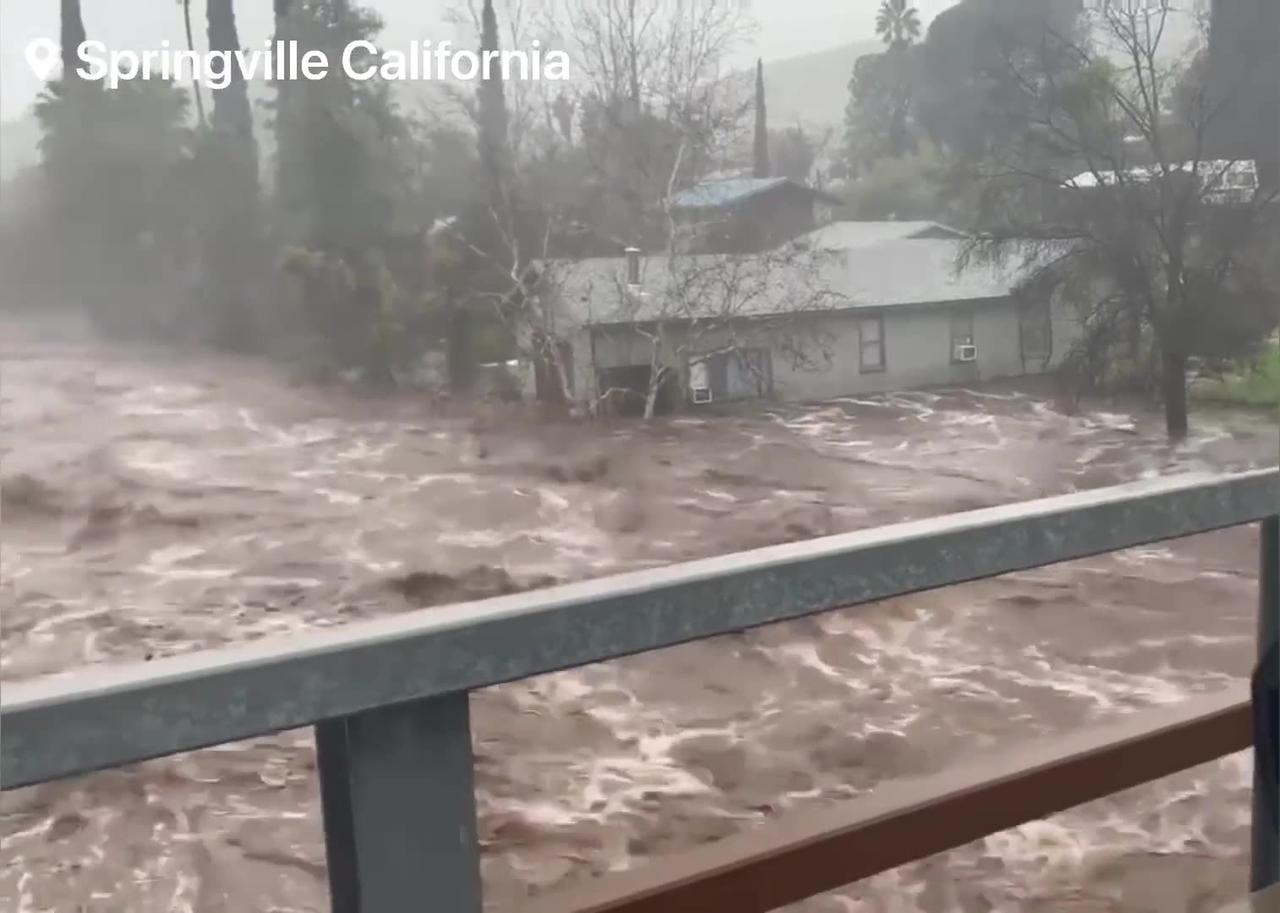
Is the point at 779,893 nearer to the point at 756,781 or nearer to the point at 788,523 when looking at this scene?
the point at 756,781

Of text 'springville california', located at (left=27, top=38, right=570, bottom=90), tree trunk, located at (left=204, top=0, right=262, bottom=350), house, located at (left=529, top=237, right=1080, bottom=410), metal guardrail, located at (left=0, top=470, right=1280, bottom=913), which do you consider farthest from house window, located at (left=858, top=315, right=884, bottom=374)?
tree trunk, located at (left=204, top=0, right=262, bottom=350)

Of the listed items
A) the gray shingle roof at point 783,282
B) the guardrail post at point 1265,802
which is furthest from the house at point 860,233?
the guardrail post at point 1265,802

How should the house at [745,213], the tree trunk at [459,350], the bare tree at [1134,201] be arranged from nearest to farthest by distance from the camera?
the tree trunk at [459,350], the house at [745,213], the bare tree at [1134,201]

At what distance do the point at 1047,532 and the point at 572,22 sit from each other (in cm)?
61

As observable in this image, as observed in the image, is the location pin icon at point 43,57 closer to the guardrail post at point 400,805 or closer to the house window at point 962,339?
the guardrail post at point 400,805

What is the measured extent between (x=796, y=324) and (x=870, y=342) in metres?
0.09

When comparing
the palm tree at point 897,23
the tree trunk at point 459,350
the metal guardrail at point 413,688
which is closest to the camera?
the metal guardrail at point 413,688

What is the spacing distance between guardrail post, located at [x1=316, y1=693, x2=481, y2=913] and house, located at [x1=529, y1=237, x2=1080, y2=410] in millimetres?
411

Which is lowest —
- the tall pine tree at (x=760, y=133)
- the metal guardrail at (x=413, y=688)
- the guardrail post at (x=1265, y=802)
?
the guardrail post at (x=1265, y=802)

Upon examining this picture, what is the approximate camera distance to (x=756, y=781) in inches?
47.4

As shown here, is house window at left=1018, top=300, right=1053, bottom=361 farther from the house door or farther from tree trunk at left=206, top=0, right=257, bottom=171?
tree trunk at left=206, top=0, right=257, bottom=171

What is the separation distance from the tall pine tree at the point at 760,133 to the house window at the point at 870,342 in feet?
0.62

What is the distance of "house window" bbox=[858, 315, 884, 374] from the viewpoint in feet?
4.35

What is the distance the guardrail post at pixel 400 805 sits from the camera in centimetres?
84
